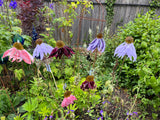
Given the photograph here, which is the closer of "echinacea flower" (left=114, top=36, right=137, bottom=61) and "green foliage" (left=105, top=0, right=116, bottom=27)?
"echinacea flower" (left=114, top=36, right=137, bottom=61)

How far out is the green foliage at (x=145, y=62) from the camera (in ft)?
5.67

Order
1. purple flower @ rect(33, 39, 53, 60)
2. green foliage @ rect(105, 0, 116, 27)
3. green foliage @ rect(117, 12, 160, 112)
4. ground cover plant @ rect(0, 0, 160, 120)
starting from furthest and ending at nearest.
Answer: green foliage @ rect(105, 0, 116, 27)
green foliage @ rect(117, 12, 160, 112)
ground cover plant @ rect(0, 0, 160, 120)
purple flower @ rect(33, 39, 53, 60)

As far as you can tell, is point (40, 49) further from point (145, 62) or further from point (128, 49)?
point (145, 62)

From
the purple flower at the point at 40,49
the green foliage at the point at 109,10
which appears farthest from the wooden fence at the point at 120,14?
the purple flower at the point at 40,49

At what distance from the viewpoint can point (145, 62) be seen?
73.0 inches

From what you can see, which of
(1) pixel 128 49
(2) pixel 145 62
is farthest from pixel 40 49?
(2) pixel 145 62

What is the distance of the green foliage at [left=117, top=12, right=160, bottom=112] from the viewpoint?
173 centimetres

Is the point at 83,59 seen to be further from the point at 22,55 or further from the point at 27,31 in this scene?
the point at 22,55

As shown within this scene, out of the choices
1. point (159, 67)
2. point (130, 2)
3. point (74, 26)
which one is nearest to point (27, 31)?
point (159, 67)

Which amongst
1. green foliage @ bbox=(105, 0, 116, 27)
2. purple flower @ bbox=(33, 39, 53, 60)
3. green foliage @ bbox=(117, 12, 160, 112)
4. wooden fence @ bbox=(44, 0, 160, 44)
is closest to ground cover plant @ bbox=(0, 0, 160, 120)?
green foliage @ bbox=(117, 12, 160, 112)

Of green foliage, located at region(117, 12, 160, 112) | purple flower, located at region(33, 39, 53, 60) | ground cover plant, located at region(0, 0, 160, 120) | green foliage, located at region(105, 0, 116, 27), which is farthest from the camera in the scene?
green foliage, located at region(105, 0, 116, 27)

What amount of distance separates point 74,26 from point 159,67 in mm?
3323

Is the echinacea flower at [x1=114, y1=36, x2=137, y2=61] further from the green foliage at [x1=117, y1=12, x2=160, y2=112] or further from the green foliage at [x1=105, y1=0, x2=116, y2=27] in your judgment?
the green foliage at [x1=105, y1=0, x2=116, y2=27]

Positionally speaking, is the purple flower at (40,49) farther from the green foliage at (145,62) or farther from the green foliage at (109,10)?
the green foliage at (109,10)
